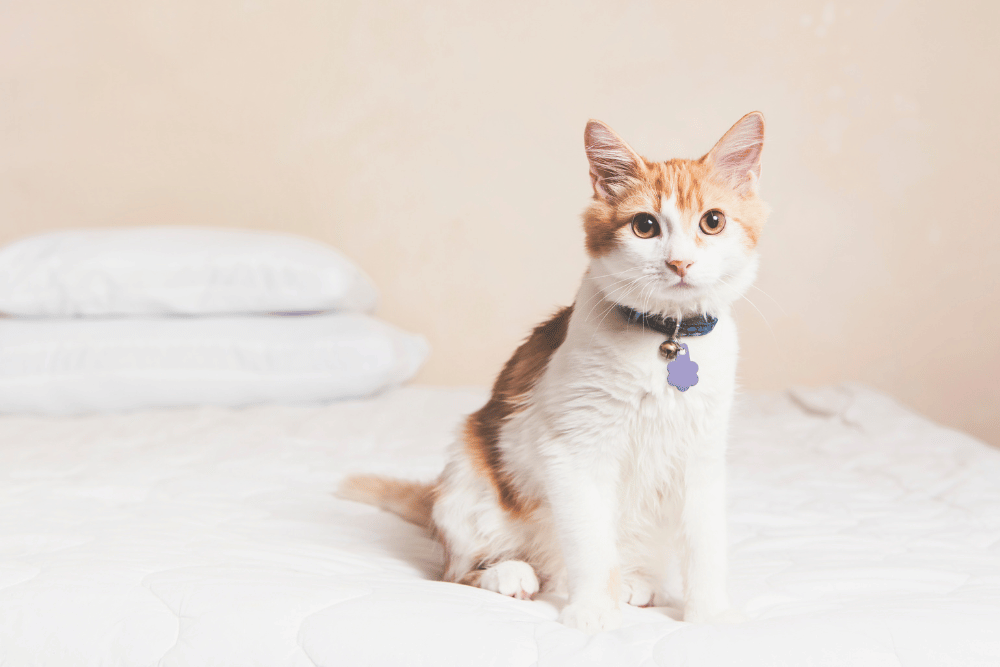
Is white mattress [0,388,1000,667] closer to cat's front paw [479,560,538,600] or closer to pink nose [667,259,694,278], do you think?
cat's front paw [479,560,538,600]

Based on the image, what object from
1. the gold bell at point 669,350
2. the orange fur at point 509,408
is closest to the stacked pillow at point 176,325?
the orange fur at point 509,408

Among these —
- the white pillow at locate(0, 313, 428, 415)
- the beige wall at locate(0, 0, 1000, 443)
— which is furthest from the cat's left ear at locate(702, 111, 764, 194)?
the beige wall at locate(0, 0, 1000, 443)

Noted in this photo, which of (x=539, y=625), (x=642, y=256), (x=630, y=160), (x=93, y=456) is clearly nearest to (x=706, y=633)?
(x=539, y=625)

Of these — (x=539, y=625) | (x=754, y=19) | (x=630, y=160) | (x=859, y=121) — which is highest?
(x=754, y=19)

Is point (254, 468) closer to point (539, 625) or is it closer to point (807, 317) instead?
point (539, 625)

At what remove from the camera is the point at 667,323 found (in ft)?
2.53

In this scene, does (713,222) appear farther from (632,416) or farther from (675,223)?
(632,416)

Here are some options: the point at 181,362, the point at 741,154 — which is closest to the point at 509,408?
the point at 741,154

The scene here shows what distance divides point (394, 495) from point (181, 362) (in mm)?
1012

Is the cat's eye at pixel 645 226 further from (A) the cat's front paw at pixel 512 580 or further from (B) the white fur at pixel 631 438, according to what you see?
(A) the cat's front paw at pixel 512 580

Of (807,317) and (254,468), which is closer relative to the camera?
(254,468)

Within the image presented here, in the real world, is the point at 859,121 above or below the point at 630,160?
above

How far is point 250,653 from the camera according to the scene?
1.97 ft

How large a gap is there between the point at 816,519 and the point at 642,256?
0.65 m
